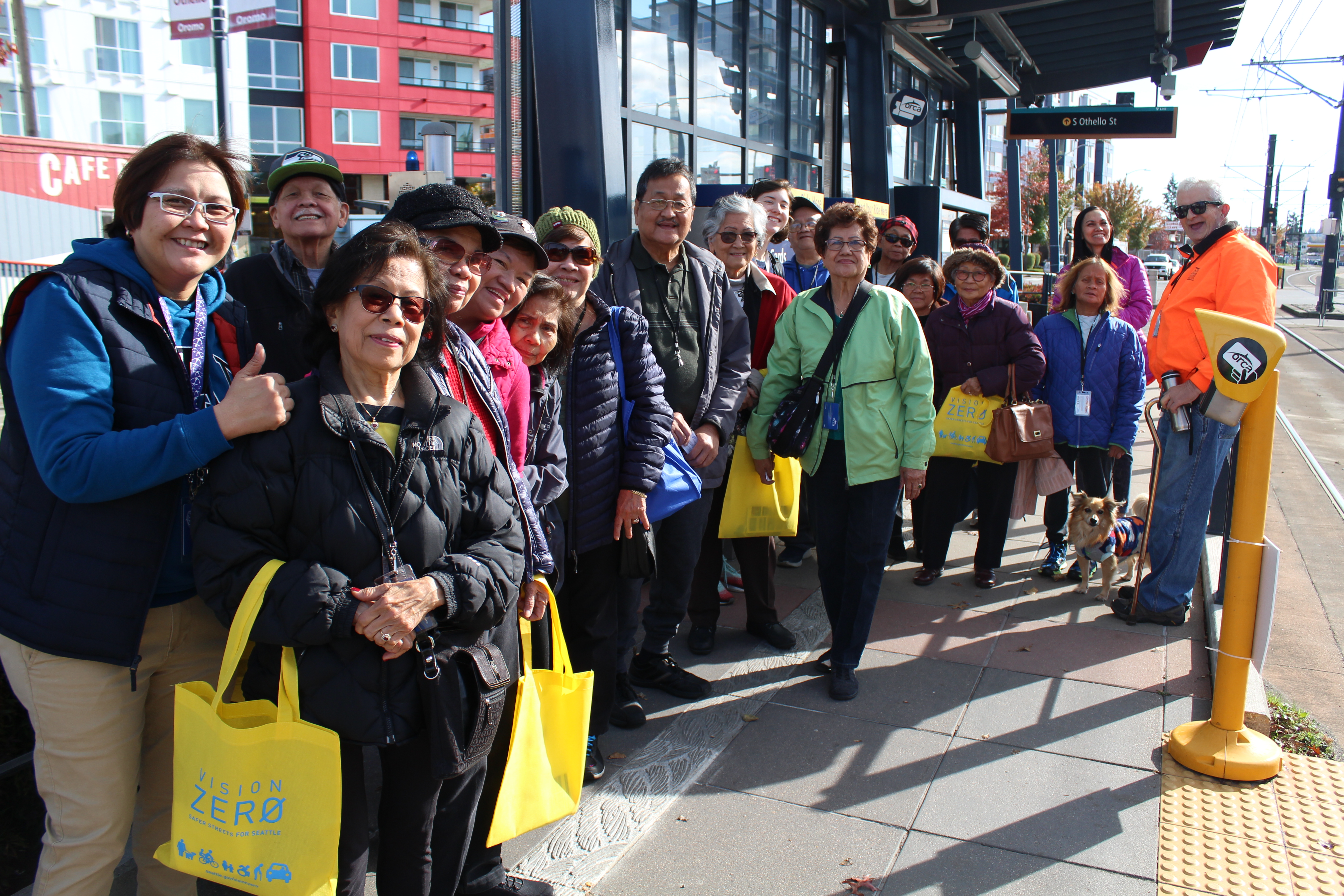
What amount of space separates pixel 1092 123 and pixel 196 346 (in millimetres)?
12561

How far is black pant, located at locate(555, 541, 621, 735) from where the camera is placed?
3.23m

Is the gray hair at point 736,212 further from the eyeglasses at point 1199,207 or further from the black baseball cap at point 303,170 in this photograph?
the eyeglasses at point 1199,207

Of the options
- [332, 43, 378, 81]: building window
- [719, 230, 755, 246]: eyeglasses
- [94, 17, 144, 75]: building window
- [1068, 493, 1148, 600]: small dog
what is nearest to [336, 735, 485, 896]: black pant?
[719, 230, 755, 246]: eyeglasses

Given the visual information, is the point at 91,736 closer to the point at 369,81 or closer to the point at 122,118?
the point at 122,118

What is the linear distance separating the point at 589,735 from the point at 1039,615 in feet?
9.28

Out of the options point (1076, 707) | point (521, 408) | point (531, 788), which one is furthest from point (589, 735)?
point (1076, 707)

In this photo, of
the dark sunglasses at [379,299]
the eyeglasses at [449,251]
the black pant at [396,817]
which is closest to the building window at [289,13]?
the eyeglasses at [449,251]

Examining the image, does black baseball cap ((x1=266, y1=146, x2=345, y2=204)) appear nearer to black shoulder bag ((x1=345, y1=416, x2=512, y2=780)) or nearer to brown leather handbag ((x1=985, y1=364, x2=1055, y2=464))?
black shoulder bag ((x1=345, y1=416, x2=512, y2=780))

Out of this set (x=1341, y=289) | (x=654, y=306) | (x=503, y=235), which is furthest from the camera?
(x=1341, y=289)

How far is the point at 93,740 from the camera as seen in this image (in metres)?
1.96

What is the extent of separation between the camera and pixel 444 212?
235cm

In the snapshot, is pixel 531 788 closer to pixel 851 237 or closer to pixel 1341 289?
pixel 851 237

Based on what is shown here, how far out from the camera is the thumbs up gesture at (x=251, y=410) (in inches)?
72.8

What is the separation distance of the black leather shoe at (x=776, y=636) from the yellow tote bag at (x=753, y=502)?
22.0 inches
